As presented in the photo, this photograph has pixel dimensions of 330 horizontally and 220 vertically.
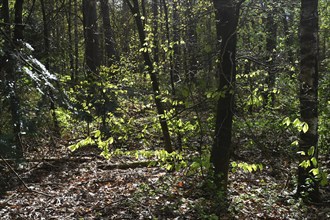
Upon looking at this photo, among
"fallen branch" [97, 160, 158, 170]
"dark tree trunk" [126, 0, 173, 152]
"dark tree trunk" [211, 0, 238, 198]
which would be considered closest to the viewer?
"dark tree trunk" [211, 0, 238, 198]

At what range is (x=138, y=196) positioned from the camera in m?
6.34

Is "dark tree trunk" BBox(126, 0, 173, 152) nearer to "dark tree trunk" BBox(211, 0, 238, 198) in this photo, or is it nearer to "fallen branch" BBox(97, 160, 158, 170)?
"fallen branch" BBox(97, 160, 158, 170)

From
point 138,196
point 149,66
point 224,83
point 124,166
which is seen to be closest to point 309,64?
point 224,83

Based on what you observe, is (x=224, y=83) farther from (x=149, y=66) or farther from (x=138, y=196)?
(x=138, y=196)

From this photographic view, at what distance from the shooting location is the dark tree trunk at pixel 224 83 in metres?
5.16

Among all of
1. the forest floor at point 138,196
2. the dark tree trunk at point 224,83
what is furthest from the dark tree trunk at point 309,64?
the dark tree trunk at point 224,83

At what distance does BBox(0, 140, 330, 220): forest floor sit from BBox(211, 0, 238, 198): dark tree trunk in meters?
0.52

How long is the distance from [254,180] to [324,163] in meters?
2.00

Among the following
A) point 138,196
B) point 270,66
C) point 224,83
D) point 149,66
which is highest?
point 149,66

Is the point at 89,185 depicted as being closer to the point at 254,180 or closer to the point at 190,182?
the point at 190,182

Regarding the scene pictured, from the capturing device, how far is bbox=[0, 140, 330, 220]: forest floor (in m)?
5.68

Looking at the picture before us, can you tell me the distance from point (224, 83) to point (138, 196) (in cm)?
285

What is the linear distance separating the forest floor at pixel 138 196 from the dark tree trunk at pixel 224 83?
20.6 inches

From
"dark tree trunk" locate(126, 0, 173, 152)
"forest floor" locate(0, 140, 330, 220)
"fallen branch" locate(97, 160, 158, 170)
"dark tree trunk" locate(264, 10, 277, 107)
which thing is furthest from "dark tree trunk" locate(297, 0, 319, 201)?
"fallen branch" locate(97, 160, 158, 170)
